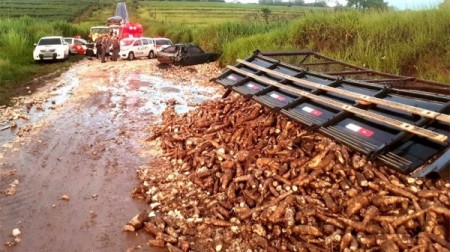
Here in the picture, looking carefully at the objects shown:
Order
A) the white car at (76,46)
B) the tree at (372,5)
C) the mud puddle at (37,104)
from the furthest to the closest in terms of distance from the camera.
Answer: the white car at (76,46)
the tree at (372,5)
the mud puddle at (37,104)

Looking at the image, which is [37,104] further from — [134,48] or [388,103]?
[134,48]

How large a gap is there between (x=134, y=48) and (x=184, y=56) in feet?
17.7

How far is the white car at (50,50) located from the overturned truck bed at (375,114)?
749 inches

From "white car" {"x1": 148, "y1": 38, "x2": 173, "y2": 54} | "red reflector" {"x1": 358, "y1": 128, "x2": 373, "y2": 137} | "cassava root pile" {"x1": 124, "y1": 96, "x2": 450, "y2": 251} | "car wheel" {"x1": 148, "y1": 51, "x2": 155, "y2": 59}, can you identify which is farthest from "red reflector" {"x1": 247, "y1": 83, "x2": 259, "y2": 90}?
"car wheel" {"x1": 148, "y1": 51, "x2": 155, "y2": 59}

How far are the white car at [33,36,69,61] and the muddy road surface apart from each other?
6334mm

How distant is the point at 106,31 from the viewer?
32.9 m

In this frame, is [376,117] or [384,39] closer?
[376,117]

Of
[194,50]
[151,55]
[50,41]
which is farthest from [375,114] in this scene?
[50,41]

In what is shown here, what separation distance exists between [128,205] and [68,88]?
11678 mm

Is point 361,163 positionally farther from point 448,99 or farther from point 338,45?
point 338,45

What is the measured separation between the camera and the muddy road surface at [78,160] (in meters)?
5.46

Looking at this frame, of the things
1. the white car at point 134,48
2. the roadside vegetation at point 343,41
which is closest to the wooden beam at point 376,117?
the roadside vegetation at point 343,41

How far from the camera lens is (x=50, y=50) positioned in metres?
23.0

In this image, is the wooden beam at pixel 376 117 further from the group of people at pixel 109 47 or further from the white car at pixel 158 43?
the white car at pixel 158 43
